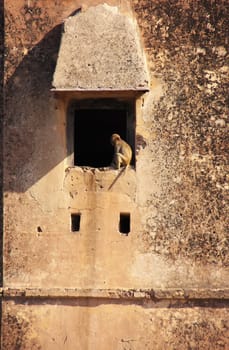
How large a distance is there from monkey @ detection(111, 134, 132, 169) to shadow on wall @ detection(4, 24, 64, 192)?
0.70 m

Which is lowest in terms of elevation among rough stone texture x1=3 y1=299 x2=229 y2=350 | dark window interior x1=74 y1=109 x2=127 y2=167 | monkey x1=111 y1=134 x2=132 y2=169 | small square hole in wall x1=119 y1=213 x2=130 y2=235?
rough stone texture x1=3 y1=299 x2=229 y2=350

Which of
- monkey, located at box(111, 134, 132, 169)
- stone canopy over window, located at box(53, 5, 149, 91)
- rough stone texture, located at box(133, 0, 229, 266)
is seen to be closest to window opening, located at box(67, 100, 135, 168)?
monkey, located at box(111, 134, 132, 169)

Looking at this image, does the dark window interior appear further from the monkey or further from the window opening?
the monkey

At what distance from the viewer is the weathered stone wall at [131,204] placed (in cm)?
1395

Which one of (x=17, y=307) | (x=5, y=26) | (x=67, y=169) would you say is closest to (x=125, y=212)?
(x=67, y=169)

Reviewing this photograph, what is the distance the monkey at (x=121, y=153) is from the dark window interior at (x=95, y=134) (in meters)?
0.93

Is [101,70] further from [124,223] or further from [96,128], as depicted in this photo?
[96,128]

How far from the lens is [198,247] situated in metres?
14.0

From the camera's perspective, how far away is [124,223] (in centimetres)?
1423

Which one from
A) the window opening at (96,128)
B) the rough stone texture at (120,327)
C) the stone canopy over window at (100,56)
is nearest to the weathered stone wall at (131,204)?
the rough stone texture at (120,327)

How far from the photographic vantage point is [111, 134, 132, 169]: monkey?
14195 mm

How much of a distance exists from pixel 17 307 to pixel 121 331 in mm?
1327

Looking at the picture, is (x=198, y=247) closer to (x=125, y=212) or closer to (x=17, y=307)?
(x=125, y=212)

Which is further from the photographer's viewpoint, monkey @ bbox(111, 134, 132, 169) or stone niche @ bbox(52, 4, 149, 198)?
monkey @ bbox(111, 134, 132, 169)
